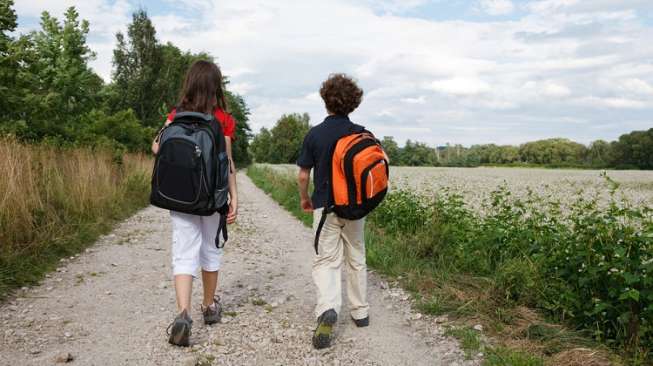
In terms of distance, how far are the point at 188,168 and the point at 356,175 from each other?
124cm

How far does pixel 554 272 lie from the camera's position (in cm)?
465

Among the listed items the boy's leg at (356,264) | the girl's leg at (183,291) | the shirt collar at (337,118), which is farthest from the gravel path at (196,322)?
the shirt collar at (337,118)

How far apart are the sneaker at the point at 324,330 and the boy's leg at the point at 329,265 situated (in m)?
0.06

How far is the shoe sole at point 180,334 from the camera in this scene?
3762 mm

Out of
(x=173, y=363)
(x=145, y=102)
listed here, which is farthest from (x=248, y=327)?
(x=145, y=102)

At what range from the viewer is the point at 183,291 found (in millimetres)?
3807

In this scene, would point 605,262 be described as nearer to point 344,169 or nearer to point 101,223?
point 344,169

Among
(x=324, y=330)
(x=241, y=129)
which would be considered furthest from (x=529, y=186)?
(x=241, y=129)

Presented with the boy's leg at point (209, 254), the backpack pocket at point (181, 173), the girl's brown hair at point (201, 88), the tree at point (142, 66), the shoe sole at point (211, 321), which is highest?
the tree at point (142, 66)

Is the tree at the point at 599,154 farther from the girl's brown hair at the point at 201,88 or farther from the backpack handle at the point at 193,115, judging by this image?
the backpack handle at the point at 193,115

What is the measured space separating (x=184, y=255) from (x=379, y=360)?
1.70 m

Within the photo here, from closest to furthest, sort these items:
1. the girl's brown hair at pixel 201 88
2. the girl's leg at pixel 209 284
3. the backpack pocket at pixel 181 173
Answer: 1. the backpack pocket at pixel 181 173
2. the girl's brown hair at pixel 201 88
3. the girl's leg at pixel 209 284

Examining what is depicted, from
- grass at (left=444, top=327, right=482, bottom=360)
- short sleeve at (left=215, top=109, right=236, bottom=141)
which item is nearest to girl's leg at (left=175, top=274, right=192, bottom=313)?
short sleeve at (left=215, top=109, right=236, bottom=141)

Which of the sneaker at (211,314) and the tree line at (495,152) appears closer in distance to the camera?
the sneaker at (211,314)
